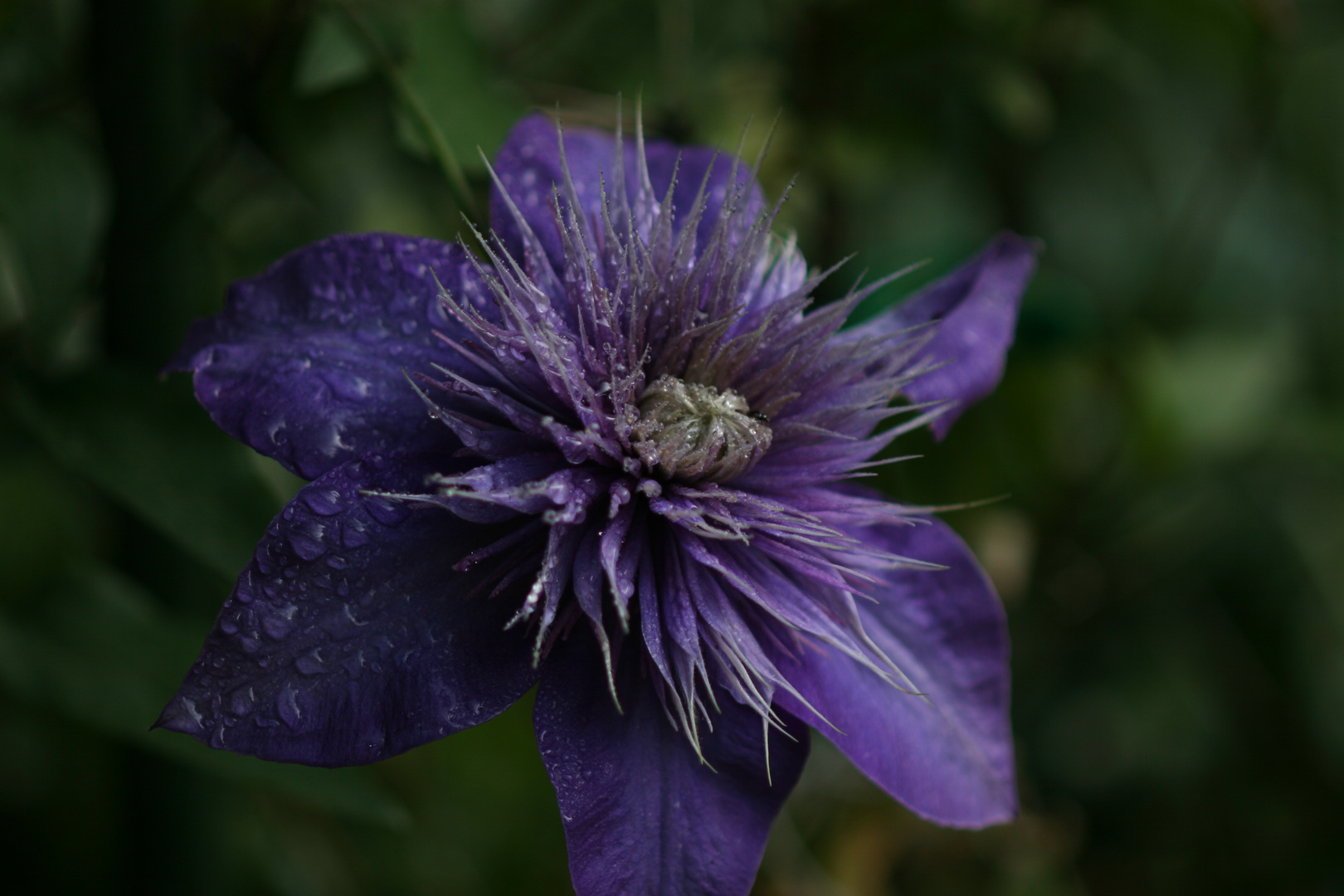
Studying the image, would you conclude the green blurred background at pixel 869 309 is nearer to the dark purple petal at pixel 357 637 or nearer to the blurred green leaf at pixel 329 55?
the blurred green leaf at pixel 329 55

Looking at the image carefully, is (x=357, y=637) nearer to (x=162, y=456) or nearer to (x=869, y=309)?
(x=162, y=456)

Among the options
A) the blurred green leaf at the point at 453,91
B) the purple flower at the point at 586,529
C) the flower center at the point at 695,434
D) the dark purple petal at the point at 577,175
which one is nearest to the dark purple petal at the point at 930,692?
the purple flower at the point at 586,529

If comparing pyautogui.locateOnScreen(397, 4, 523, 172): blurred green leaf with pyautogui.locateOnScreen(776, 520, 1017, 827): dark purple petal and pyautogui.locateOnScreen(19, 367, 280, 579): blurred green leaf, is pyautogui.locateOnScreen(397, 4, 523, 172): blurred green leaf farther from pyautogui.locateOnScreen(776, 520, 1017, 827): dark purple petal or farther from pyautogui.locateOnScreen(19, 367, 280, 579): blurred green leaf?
pyautogui.locateOnScreen(776, 520, 1017, 827): dark purple petal

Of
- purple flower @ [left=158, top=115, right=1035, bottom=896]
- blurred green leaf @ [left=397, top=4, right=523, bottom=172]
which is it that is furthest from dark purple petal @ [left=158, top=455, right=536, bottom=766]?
blurred green leaf @ [left=397, top=4, right=523, bottom=172]

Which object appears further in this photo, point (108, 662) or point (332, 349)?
point (108, 662)

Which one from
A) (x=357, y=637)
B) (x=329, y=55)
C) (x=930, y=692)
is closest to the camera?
(x=357, y=637)

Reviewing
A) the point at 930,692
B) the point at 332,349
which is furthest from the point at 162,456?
the point at 930,692

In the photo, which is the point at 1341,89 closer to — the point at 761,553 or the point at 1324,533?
the point at 1324,533

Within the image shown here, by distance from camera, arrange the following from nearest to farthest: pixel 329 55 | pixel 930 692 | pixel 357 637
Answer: pixel 357 637 < pixel 930 692 < pixel 329 55
